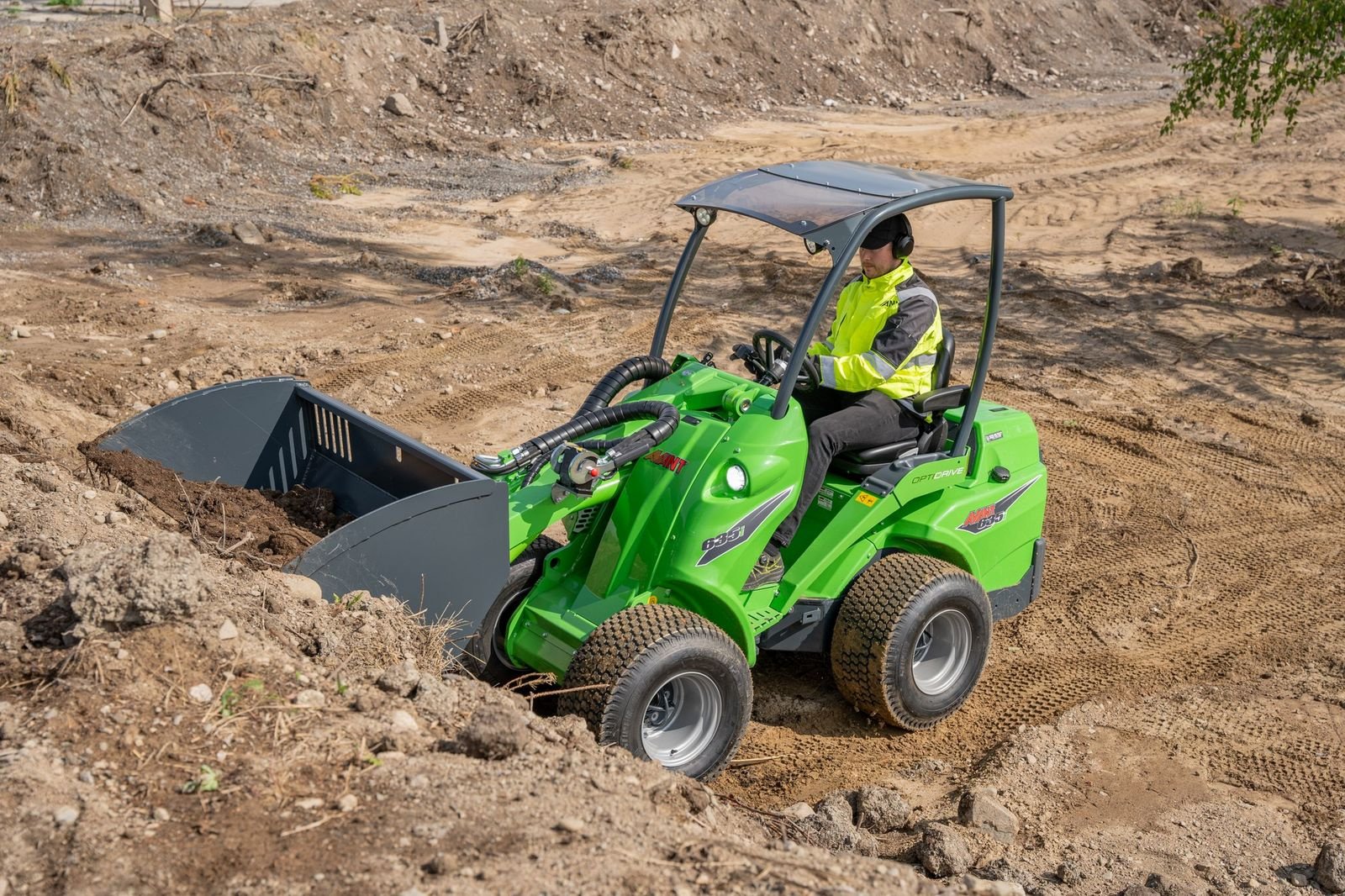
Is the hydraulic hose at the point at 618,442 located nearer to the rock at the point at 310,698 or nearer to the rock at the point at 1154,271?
the rock at the point at 310,698

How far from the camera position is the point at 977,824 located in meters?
4.65

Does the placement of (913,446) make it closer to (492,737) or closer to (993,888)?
(993,888)

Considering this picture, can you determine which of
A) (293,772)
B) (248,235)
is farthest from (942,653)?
(248,235)

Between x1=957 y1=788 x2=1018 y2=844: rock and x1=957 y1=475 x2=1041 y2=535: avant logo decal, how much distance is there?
1267mm

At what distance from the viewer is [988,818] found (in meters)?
4.66

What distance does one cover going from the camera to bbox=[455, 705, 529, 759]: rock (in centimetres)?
374

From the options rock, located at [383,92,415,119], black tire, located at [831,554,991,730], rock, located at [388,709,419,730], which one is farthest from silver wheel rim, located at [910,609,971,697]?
rock, located at [383,92,415,119]

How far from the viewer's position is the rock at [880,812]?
4.66m

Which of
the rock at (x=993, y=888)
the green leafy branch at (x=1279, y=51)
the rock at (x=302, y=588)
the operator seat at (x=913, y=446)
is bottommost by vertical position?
the rock at (x=993, y=888)

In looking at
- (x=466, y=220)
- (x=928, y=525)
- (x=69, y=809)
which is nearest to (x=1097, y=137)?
(x=466, y=220)

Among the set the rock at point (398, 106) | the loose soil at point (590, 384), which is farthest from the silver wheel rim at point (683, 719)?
the rock at point (398, 106)

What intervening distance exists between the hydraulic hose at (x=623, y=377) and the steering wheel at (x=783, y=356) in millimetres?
462

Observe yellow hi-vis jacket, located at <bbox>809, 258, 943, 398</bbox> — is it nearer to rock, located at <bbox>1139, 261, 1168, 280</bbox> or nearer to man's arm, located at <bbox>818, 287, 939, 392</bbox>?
man's arm, located at <bbox>818, 287, 939, 392</bbox>

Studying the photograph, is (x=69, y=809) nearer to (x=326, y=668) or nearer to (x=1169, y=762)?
(x=326, y=668)
